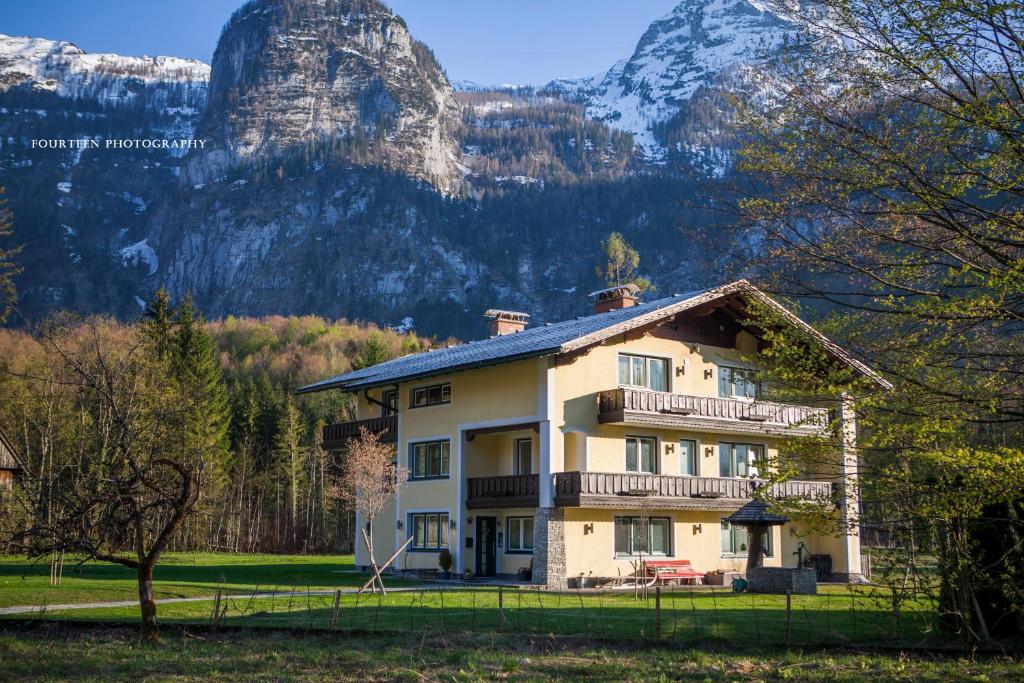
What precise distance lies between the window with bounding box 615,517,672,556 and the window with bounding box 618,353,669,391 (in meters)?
4.72

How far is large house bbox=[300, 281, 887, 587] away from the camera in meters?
34.9

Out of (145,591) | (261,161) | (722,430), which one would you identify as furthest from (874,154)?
(261,161)

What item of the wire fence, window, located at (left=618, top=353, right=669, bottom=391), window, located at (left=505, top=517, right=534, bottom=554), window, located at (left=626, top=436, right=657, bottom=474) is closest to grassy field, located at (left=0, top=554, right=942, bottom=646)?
the wire fence

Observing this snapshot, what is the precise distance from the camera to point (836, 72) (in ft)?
43.0

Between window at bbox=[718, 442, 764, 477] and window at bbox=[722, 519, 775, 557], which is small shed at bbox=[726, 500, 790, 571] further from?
window at bbox=[718, 442, 764, 477]

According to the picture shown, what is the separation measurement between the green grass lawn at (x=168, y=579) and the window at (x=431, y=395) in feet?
22.4

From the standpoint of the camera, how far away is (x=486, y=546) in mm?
38438

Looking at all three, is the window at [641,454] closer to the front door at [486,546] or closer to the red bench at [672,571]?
the red bench at [672,571]

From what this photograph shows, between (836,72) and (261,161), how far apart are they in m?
190

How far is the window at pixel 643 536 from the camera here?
119ft

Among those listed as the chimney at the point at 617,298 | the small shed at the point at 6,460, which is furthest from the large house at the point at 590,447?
the small shed at the point at 6,460

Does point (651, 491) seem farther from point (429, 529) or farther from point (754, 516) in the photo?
point (429, 529)

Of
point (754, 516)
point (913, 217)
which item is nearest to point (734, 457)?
point (754, 516)

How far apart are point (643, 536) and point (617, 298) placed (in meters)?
11.7
